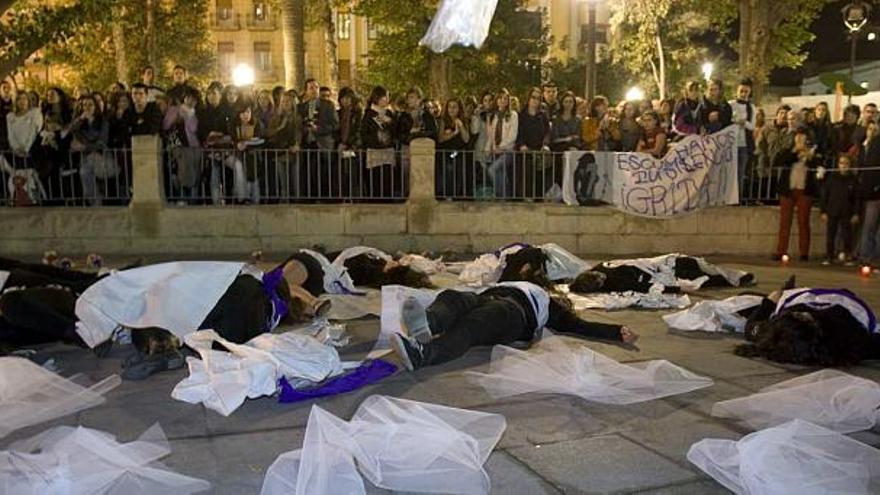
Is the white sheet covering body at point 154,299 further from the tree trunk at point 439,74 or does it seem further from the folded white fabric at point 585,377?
the tree trunk at point 439,74

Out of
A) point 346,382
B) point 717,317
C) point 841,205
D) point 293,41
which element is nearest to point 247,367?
point 346,382

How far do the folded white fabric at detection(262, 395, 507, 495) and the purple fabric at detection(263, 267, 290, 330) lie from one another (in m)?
2.29

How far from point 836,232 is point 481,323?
8995 mm

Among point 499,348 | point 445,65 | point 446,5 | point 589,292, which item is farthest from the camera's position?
point 445,65

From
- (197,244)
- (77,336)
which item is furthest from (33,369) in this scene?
(197,244)

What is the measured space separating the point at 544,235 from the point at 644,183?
1.81 metres

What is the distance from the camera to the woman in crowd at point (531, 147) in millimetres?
13852

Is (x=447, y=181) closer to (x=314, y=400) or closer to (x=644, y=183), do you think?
(x=644, y=183)

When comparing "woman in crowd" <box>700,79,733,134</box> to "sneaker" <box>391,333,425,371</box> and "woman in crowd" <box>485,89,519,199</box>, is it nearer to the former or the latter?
"woman in crowd" <box>485,89,519,199</box>

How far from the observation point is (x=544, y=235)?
13.8 m

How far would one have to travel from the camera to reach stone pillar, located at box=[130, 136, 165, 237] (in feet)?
41.6

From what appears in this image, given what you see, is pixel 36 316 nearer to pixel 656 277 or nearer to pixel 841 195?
pixel 656 277

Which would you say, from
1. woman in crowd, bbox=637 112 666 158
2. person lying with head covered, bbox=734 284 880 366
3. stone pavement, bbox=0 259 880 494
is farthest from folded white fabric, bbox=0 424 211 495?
woman in crowd, bbox=637 112 666 158

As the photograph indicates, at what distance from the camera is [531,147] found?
547 inches
